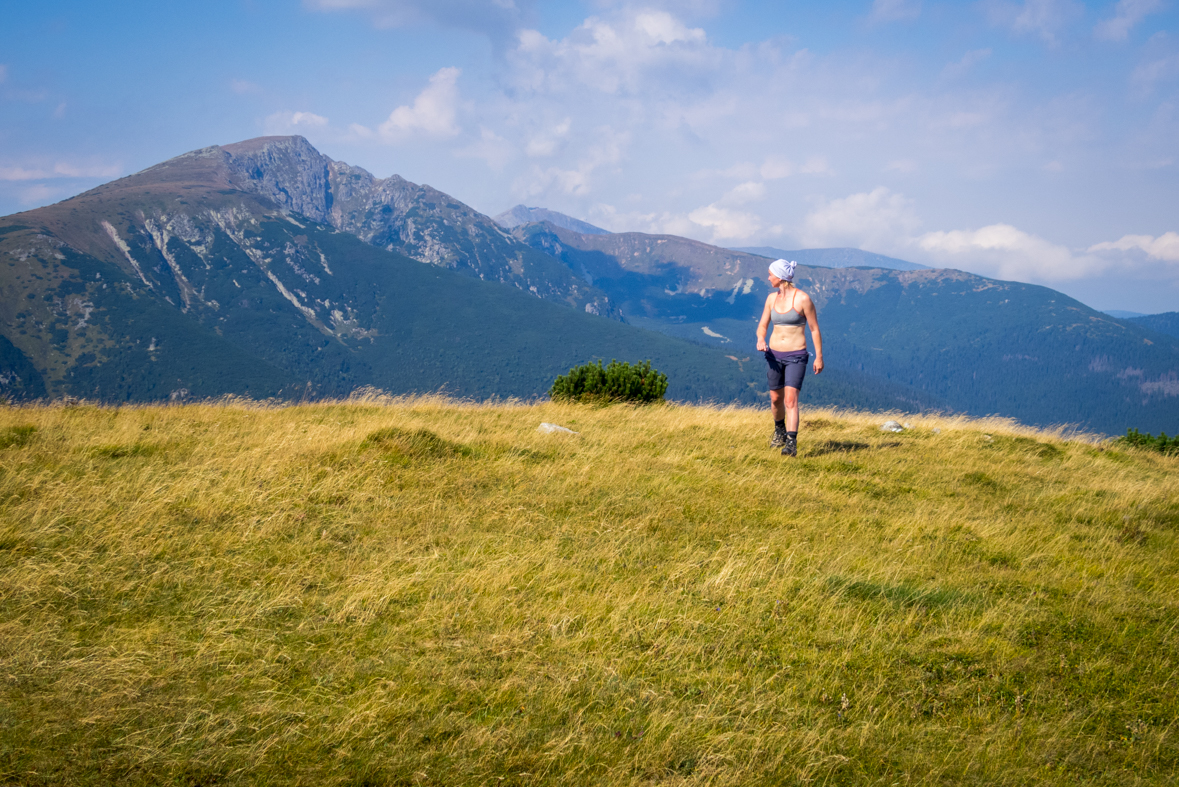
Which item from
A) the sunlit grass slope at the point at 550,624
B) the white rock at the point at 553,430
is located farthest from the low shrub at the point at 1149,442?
the white rock at the point at 553,430

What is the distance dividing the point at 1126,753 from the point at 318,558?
6.03 metres

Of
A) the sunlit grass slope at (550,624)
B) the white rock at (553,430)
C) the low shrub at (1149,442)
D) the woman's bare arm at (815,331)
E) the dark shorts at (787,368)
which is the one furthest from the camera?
the low shrub at (1149,442)

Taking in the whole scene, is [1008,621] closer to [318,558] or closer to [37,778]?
[318,558]

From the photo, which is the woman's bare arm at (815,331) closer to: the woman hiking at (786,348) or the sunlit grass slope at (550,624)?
the woman hiking at (786,348)

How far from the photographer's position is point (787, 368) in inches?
414

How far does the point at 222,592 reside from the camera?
4785 mm

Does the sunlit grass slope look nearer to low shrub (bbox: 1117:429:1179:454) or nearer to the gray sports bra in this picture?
the gray sports bra

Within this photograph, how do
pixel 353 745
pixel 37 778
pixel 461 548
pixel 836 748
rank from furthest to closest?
1. pixel 461 548
2. pixel 836 748
3. pixel 353 745
4. pixel 37 778

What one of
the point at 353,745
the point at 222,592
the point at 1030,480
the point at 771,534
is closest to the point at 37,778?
the point at 353,745

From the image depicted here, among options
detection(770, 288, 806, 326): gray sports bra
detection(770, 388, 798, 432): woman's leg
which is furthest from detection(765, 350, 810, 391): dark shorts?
detection(770, 288, 806, 326): gray sports bra

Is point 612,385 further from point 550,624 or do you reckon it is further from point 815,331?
point 550,624

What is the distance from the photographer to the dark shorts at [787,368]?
10250mm

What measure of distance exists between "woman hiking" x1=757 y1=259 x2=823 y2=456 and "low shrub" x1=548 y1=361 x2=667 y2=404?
6776 mm

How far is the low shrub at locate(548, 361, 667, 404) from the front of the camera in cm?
1742
